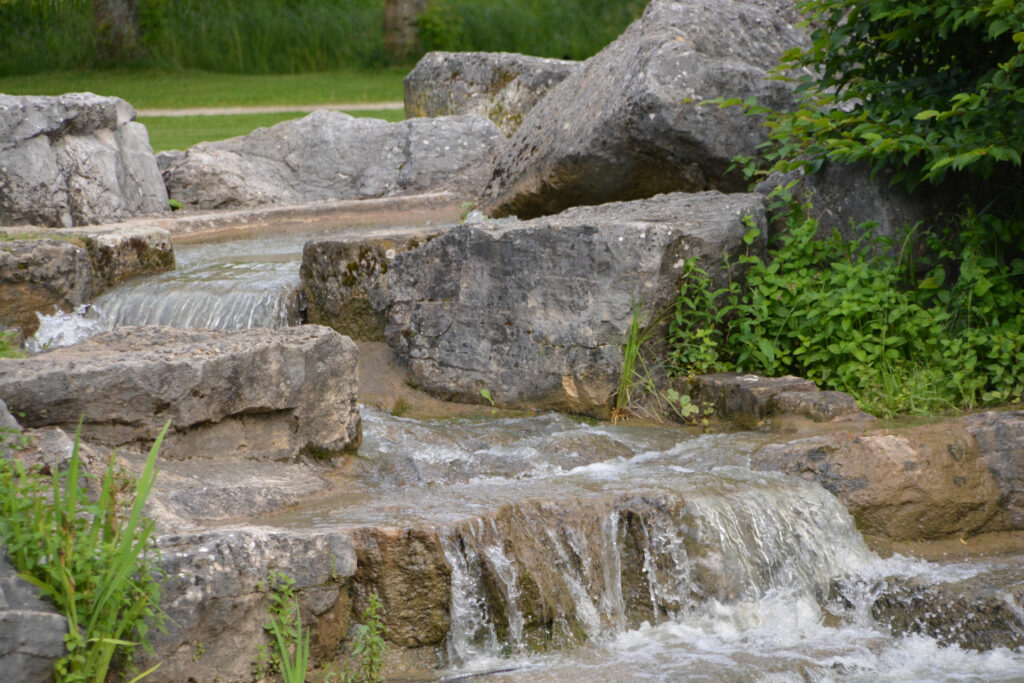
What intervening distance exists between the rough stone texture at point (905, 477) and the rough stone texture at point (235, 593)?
6.92 ft

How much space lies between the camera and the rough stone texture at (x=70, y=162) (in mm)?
9008

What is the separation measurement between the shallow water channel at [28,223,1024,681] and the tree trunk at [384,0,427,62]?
2030 cm

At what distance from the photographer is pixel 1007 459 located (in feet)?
15.6

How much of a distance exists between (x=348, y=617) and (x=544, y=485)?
3.61 feet

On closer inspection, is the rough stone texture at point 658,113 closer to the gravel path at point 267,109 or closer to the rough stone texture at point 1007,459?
the rough stone texture at point 1007,459

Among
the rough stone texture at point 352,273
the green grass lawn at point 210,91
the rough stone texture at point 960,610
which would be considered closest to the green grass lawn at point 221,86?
the green grass lawn at point 210,91

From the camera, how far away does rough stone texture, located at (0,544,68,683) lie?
3115 millimetres

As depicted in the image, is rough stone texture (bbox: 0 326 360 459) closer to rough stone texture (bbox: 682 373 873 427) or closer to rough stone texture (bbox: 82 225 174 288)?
rough stone texture (bbox: 682 373 873 427)

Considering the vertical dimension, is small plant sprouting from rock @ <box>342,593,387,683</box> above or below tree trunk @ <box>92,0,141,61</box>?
below

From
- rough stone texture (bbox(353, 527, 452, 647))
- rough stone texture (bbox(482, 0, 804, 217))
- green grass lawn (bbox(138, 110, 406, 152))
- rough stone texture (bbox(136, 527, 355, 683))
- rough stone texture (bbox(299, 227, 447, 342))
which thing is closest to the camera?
rough stone texture (bbox(136, 527, 355, 683))

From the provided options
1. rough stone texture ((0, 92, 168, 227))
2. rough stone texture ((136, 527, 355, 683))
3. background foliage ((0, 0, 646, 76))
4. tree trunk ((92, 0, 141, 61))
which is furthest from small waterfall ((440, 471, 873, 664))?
tree trunk ((92, 0, 141, 61))

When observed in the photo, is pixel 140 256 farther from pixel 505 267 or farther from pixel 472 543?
pixel 472 543

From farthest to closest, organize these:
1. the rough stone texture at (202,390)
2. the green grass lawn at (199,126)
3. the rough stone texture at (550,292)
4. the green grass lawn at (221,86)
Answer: the green grass lawn at (221,86)
the green grass lawn at (199,126)
the rough stone texture at (550,292)
the rough stone texture at (202,390)

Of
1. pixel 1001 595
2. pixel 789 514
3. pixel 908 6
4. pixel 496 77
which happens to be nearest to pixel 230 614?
pixel 789 514
